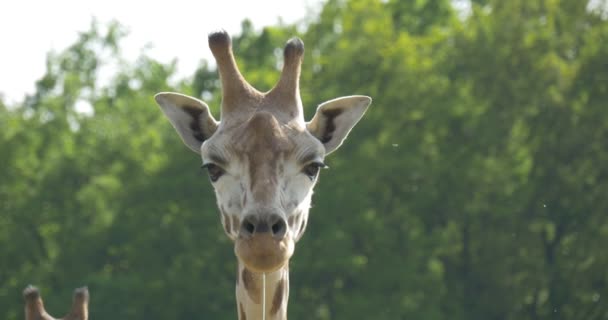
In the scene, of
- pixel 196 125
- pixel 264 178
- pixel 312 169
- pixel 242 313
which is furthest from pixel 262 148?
pixel 196 125

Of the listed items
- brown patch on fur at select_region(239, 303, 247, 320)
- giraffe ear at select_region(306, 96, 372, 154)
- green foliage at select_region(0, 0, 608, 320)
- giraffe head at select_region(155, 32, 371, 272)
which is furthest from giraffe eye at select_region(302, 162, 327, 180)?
green foliage at select_region(0, 0, 608, 320)

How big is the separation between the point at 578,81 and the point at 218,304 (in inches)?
464

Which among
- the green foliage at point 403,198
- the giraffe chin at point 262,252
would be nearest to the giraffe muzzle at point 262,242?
the giraffe chin at point 262,252

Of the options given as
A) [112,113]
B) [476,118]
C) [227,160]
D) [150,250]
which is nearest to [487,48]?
[476,118]

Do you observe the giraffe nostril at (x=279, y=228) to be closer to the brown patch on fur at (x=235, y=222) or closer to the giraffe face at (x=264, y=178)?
the giraffe face at (x=264, y=178)

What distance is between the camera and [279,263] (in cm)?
1042

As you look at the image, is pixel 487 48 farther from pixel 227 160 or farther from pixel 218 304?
pixel 227 160

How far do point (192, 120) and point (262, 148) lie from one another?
4.51ft

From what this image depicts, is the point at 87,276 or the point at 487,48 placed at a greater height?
the point at 487,48

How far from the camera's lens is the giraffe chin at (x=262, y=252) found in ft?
33.8

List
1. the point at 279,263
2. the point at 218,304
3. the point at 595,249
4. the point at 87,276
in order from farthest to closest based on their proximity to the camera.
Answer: the point at 87,276, the point at 218,304, the point at 595,249, the point at 279,263

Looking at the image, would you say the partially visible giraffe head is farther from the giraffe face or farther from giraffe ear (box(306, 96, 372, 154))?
the giraffe face

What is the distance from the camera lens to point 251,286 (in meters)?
11.1

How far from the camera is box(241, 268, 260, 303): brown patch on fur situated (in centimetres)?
1105
